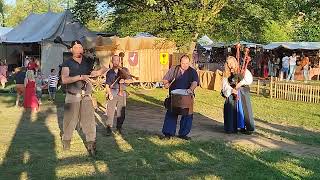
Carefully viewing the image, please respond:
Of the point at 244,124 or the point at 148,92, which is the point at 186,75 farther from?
the point at 148,92

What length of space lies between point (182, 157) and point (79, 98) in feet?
5.89

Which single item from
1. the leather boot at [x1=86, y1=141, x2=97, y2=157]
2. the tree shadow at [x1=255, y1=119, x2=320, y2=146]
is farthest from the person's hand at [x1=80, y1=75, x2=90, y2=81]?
the tree shadow at [x1=255, y1=119, x2=320, y2=146]

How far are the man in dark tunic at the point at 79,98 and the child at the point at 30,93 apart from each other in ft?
22.0

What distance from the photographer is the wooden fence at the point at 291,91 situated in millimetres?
17516

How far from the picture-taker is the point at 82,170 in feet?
22.1

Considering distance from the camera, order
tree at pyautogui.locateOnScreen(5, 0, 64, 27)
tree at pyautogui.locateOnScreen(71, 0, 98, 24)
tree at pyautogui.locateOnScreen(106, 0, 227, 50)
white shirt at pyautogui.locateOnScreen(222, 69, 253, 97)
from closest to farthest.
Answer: white shirt at pyautogui.locateOnScreen(222, 69, 253, 97), tree at pyautogui.locateOnScreen(106, 0, 227, 50), tree at pyautogui.locateOnScreen(71, 0, 98, 24), tree at pyautogui.locateOnScreen(5, 0, 64, 27)

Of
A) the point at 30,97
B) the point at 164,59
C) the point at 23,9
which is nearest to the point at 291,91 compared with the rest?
the point at 164,59

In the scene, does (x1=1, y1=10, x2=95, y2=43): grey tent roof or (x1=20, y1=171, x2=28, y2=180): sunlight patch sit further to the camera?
(x1=1, y1=10, x2=95, y2=43): grey tent roof

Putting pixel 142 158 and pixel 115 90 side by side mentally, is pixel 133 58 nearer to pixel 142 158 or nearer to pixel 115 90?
pixel 115 90

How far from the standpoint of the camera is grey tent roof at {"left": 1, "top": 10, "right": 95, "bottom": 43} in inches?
971

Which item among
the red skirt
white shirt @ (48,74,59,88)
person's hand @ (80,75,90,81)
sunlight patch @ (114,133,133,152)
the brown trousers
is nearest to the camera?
person's hand @ (80,75,90,81)

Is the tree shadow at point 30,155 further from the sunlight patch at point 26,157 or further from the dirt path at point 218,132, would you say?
the dirt path at point 218,132

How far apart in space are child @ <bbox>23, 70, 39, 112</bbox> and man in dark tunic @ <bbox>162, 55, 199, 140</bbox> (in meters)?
5.96

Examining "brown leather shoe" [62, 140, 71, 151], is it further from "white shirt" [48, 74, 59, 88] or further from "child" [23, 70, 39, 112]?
"white shirt" [48, 74, 59, 88]
